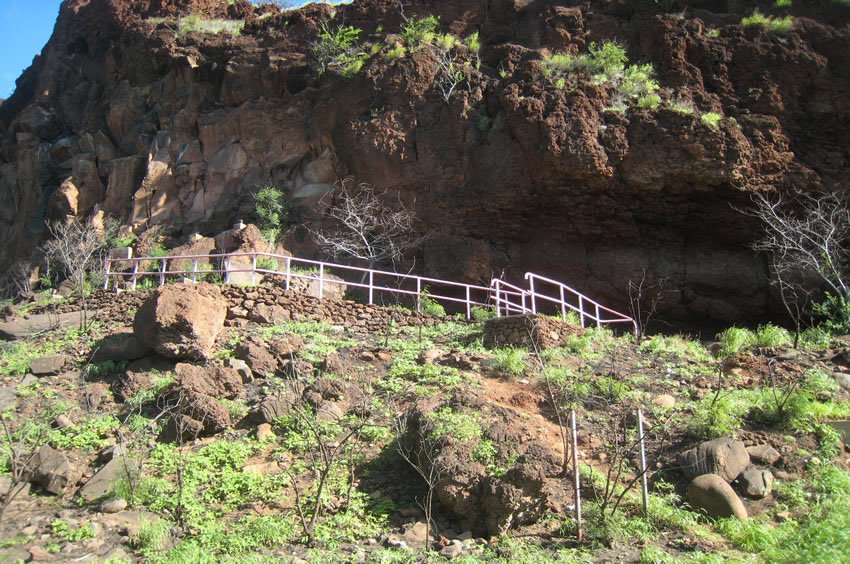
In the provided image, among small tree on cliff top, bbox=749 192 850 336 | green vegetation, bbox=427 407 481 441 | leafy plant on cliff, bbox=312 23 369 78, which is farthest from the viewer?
leafy plant on cliff, bbox=312 23 369 78

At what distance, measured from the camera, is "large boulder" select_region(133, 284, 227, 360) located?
39.9 ft

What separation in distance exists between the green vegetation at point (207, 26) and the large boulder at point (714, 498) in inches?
920

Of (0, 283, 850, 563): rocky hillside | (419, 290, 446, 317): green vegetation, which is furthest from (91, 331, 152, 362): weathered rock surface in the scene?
(419, 290, 446, 317): green vegetation

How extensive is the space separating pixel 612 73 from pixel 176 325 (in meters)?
14.1

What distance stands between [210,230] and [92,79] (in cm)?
1212

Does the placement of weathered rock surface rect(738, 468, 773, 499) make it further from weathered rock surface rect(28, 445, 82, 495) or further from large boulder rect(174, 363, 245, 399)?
weathered rock surface rect(28, 445, 82, 495)

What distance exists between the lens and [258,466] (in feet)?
30.1

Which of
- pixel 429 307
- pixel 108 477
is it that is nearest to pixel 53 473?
pixel 108 477

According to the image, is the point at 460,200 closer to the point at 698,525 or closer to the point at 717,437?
the point at 717,437

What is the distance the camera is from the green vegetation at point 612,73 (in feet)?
63.7

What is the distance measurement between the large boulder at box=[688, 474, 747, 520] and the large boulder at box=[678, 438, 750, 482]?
0.58ft

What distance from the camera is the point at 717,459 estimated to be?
8734mm

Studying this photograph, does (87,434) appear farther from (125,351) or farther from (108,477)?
(125,351)

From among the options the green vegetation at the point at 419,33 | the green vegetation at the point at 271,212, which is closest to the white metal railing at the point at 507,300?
the green vegetation at the point at 271,212
